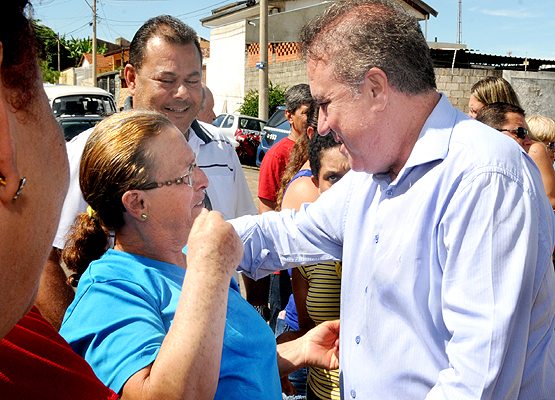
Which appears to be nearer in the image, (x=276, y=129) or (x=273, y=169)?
(x=273, y=169)

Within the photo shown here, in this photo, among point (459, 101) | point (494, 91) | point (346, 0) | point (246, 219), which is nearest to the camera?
point (346, 0)

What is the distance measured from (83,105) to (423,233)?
1649cm

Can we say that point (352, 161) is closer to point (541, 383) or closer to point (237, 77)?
point (541, 383)

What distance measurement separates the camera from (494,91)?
14.7 feet

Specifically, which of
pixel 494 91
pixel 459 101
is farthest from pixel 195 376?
pixel 459 101

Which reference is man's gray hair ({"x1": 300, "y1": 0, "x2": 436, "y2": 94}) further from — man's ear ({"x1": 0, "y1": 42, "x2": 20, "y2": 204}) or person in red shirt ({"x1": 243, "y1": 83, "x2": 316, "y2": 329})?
person in red shirt ({"x1": 243, "y1": 83, "x2": 316, "y2": 329})

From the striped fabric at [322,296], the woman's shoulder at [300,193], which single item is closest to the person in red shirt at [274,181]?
the woman's shoulder at [300,193]

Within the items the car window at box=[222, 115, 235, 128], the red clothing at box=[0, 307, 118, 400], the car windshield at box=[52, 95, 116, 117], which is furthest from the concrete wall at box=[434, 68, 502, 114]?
the red clothing at box=[0, 307, 118, 400]

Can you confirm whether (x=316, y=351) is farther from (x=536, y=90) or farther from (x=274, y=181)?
(x=536, y=90)

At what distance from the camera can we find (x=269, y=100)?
1927 cm

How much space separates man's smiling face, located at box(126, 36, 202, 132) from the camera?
2.72 meters

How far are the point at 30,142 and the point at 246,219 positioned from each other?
4.47ft

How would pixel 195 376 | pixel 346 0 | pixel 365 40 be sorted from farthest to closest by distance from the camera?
pixel 346 0
pixel 365 40
pixel 195 376

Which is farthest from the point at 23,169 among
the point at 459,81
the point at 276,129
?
the point at 459,81
